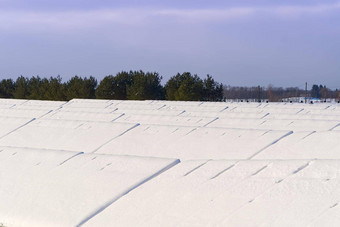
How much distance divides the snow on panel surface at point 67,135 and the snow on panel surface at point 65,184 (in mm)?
2663

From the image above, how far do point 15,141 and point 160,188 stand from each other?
5748 mm

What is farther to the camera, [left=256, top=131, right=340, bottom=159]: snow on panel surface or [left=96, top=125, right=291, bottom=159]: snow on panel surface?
[left=96, top=125, right=291, bottom=159]: snow on panel surface

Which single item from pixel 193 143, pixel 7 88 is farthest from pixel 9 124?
pixel 7 88

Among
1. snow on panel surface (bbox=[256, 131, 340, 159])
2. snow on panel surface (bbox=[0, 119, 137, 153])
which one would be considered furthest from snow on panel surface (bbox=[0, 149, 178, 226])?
snow on panel surface (bbox=[256, 131, 340, 159])

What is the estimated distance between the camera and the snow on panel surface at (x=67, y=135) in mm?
8578

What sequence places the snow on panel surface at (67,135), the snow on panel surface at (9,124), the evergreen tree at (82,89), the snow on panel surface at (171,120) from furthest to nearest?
the evergreen tree at (82,89), the snow on panel surface at (171,120), the snow on panel surface at (9,124), the snow on panel surface at (67,135)

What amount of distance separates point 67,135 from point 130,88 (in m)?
25.6

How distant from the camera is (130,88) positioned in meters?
34.7

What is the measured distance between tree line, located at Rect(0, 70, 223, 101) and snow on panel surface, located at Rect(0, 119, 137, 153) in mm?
22285

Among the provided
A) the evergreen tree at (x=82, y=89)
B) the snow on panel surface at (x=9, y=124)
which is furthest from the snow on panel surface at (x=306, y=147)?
the evergreen tree at (x=82, y=89)

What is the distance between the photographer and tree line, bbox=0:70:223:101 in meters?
32.9

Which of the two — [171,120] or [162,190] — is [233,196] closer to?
[162,190]

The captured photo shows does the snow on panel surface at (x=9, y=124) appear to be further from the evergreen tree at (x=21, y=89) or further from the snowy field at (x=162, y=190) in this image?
the evergreen tree at (x=21, y=89)

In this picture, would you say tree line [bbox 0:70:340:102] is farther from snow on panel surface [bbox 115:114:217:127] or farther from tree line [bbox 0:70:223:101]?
snow on panel surface [bbox 115:114:217:127]
